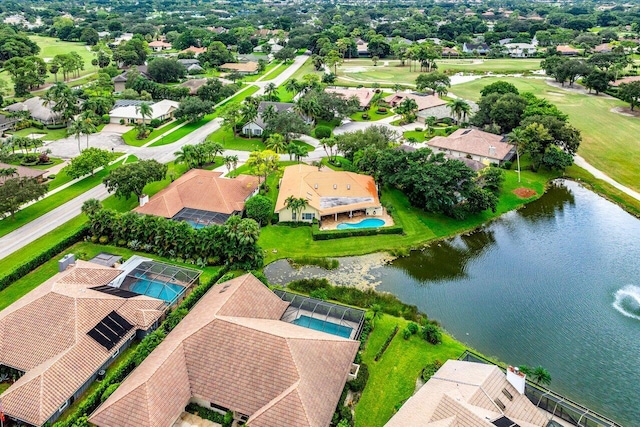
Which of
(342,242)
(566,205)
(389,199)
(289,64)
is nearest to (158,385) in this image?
(342,242)

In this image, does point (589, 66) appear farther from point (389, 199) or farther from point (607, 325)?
point (607, 325)

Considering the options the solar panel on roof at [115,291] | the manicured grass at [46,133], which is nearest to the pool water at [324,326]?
the solar panel on roof at [115,291]

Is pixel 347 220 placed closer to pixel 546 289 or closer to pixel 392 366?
pixel 546 289

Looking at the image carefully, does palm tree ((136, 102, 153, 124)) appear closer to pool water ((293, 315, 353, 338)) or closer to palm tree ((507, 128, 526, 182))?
pool water ((293, 315, 353, 338))

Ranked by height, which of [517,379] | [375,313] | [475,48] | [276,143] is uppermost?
[475,48]

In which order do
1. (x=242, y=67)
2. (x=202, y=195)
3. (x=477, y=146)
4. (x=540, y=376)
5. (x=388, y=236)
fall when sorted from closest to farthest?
(x=540, y=376), (x=388, y=236), (x=202, y=195), (x=477, y=146), (x=242, y=67)

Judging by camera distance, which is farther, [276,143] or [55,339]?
[276,143]

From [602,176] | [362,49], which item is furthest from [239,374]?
[362,49]
